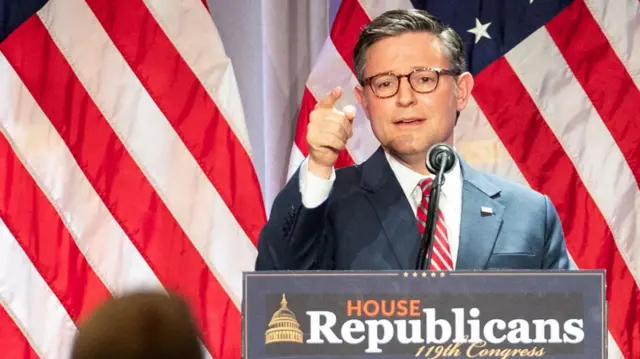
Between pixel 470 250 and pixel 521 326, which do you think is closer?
pixel 521 326

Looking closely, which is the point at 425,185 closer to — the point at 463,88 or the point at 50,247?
the point at 463,88

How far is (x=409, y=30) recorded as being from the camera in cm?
226

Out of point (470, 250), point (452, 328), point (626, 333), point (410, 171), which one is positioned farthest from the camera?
point (626, 333)

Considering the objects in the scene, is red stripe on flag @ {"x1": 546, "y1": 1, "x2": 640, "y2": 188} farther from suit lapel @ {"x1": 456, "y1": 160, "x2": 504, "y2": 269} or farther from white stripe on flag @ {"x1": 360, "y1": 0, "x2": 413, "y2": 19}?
suit lapel @ {"x1": 456, "y1": 160, "x2": 504, "y2": 269}

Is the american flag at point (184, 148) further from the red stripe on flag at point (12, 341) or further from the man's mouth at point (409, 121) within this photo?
the man's mouth at point (409, 121)

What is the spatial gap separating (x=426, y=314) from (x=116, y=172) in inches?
79.0

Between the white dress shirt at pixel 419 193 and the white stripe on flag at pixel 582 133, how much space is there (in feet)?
3.91

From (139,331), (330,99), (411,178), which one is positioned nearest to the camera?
(139,331)

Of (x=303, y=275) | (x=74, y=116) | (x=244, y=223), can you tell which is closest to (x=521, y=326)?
(x=303, y=275)

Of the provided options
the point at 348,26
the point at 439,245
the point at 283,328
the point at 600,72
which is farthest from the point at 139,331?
the point at 600,72

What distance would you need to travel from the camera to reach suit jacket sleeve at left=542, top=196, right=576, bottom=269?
2168mm

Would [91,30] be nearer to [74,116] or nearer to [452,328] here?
[74,116]

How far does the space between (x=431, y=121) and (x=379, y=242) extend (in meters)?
0.29

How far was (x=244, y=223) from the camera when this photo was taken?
330cm
